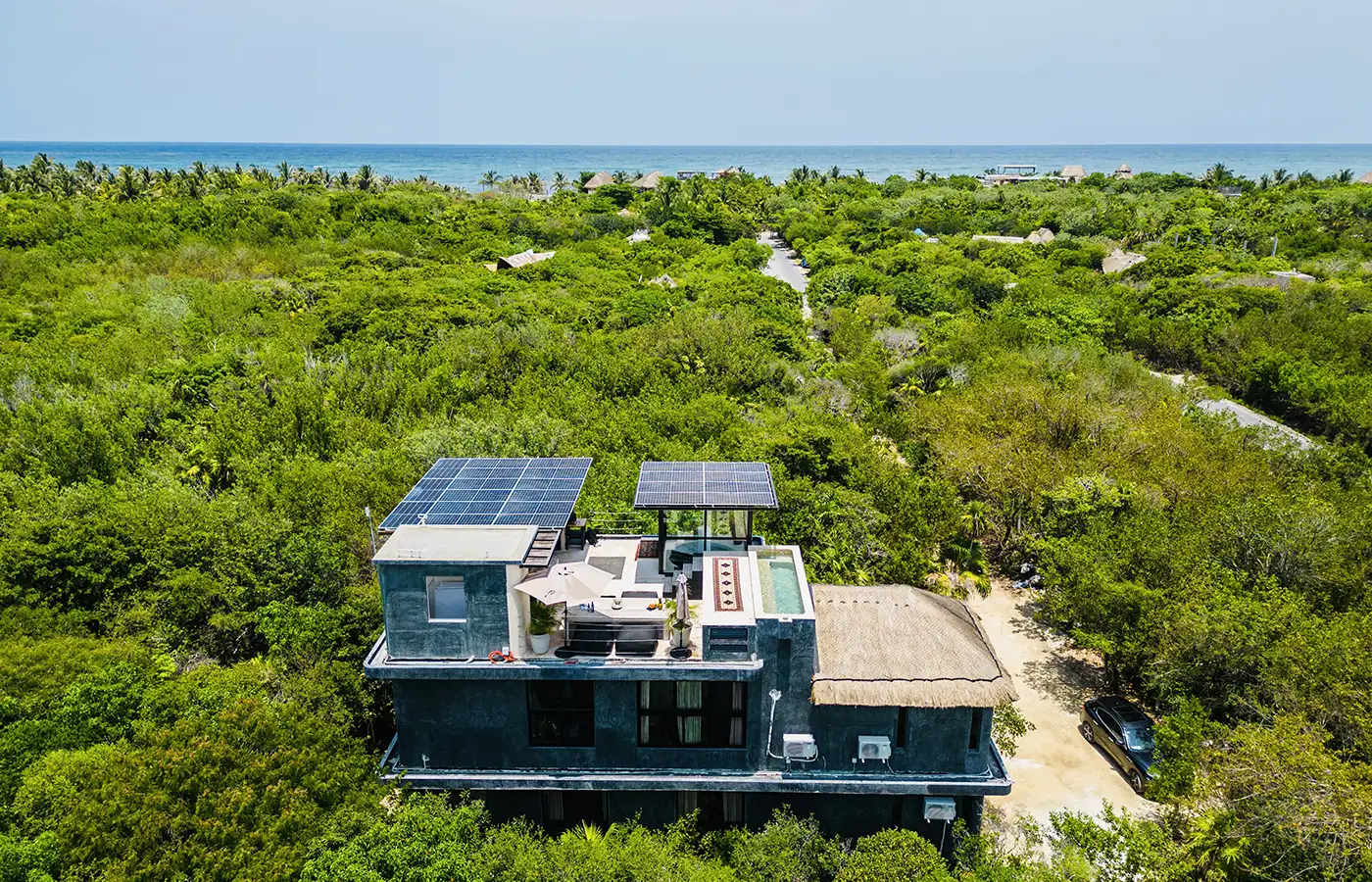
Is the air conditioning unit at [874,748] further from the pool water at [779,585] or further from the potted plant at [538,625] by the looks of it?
the potted plant at [538,625]

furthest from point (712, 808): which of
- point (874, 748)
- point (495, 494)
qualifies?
point (495, 494)

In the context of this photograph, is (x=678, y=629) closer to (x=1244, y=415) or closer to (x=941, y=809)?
(x=941, y=809)

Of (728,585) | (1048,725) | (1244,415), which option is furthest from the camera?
(1244,415)

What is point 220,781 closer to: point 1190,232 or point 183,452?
point 183,452

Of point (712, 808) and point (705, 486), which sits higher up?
point (705, 486)

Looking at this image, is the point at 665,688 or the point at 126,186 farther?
the point at 126,186

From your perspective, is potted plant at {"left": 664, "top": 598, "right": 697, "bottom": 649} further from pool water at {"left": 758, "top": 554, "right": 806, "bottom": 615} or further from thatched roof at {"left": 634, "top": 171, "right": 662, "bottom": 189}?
thatched roof at {"left": 634, "top": 171, "right": 662, "bottom": 189}

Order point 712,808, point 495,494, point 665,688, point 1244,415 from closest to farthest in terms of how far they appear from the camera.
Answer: point 665,688
point 712,808
point 495,494
point 1244,415

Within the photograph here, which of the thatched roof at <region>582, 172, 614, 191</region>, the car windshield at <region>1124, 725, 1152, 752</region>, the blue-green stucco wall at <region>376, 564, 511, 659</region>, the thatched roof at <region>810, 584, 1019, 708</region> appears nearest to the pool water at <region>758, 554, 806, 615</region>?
the thatched roof at <region>810, 584, 1019, 708</region>
